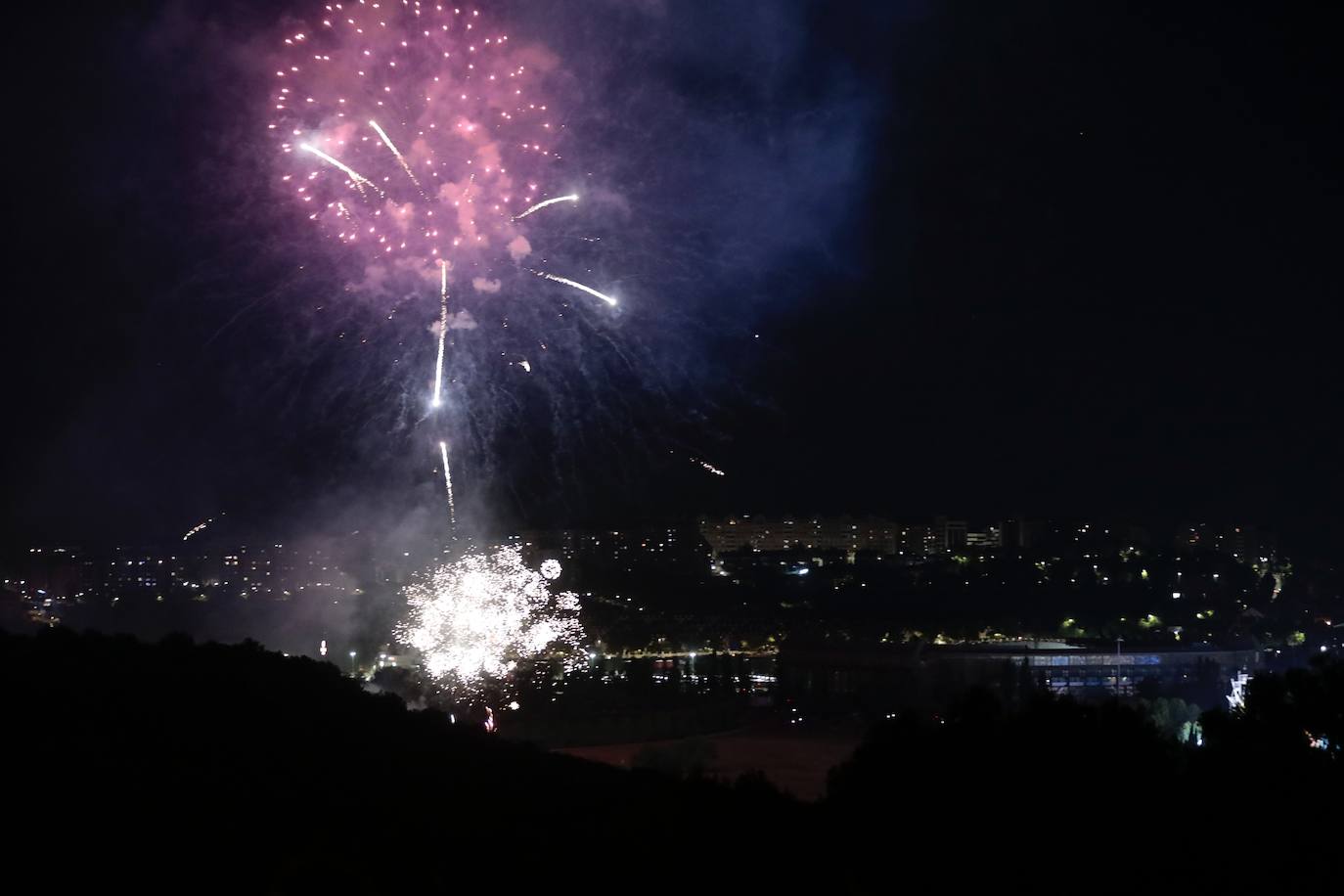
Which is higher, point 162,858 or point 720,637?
point 720,637

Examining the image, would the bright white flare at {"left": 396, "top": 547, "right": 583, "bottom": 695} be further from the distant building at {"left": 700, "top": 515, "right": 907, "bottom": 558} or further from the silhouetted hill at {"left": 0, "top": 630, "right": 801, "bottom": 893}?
the distant building at {"left": 700, "top": 515, "right": 907, "bottom": 558}

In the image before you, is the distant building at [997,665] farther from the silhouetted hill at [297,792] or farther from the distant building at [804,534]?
the distant building at [804,534]

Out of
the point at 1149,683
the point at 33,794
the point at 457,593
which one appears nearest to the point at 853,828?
the point at 33,794

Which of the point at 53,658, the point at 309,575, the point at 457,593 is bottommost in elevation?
the point at 53,658

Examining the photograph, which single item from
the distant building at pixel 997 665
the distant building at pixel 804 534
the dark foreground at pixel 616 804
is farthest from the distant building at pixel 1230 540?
the dark foreground at pixel 616 804

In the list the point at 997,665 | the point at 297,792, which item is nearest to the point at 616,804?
the point at 297,792

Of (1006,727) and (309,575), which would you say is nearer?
(1006,727)

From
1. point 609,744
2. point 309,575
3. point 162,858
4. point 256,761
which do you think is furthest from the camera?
point 309,575

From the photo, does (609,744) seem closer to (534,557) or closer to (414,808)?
(414,808)
